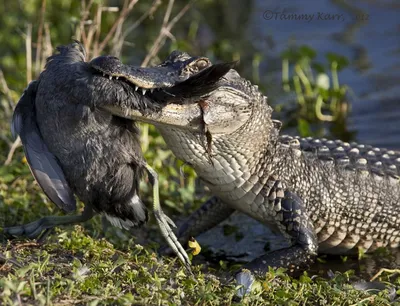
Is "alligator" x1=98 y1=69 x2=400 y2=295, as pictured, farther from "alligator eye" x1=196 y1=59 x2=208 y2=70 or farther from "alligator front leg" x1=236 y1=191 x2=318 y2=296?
"alligator eye" x1=196 y1=59 x2=208 y2=70

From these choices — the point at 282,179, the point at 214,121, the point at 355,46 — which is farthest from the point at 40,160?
the point at 355,46

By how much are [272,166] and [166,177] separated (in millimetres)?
1450

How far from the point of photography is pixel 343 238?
546 centimetres

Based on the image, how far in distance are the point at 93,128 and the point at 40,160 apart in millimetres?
413

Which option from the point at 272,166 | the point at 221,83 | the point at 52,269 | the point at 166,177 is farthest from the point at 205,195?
the point at 52,269

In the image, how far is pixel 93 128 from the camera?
4387mm

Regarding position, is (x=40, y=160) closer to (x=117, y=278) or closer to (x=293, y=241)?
(x=117, y=278)

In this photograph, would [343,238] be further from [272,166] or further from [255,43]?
[255,43]

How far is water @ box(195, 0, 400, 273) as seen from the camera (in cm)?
807

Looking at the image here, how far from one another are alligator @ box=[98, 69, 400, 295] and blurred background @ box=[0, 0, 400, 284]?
648mm

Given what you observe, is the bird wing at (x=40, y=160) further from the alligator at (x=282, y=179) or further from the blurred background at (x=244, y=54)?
the blurred background at (x=244, y=54)

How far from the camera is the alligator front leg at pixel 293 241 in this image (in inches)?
196

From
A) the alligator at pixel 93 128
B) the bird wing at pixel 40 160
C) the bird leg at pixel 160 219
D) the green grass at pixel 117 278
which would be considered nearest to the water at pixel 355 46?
the green grass at pixel 117 278

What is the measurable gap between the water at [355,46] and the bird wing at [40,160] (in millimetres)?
1751
